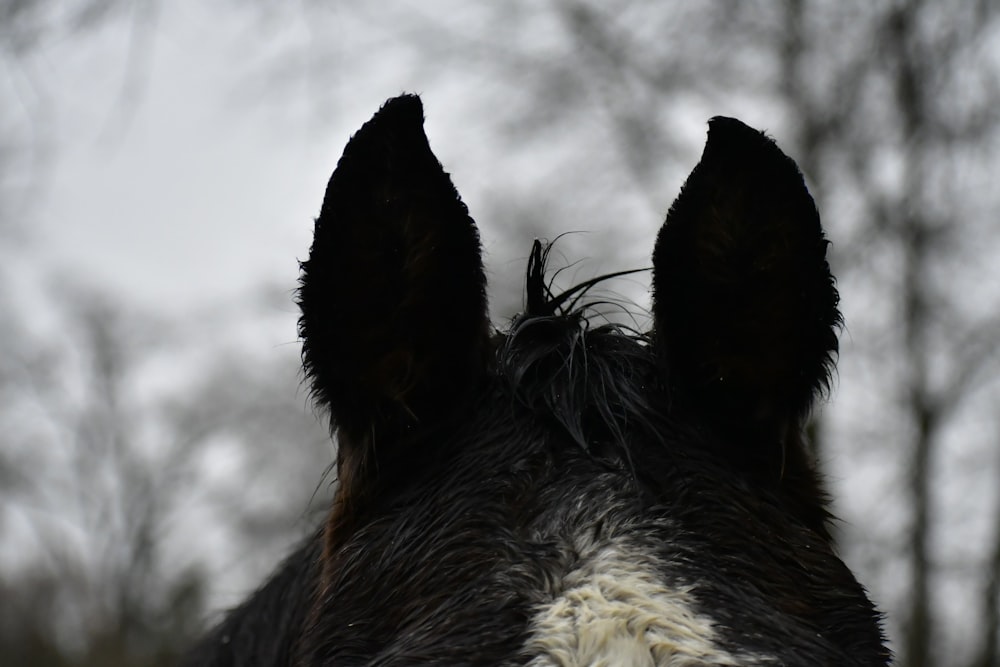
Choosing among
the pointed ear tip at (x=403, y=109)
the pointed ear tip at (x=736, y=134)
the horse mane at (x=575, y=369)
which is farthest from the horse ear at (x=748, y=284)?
the pointed ear tip at (x=403, y=109)

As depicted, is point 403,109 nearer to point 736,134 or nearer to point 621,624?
point 736,134

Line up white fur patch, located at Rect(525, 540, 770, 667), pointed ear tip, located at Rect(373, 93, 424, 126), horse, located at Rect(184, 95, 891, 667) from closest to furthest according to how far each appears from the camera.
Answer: white fur patch, located at Rect(525, 540, 770, 667)
horse, located at Rect(184, 95, 891, 667)
pointed ear tip, located at Rect(373, 93, 424, 126)

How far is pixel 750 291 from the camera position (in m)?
2.40

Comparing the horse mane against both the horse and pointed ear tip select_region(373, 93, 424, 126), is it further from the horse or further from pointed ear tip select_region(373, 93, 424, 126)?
pointed ear tip select_region(373, 93, 424, 126)

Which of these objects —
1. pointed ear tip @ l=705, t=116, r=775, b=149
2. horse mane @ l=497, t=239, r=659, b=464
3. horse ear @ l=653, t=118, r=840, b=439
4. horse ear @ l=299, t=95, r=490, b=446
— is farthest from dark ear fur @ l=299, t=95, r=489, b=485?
pointed ear tip @ l=705, t=116, r=775, b=149

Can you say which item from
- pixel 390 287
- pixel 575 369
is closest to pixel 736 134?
pixel 575 369

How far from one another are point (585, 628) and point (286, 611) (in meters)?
1.59

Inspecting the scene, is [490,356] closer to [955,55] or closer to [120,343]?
[955,55]

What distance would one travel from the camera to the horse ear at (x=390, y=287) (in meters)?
2.34

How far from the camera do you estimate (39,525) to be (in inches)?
1316

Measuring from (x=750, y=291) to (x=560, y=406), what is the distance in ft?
1.68

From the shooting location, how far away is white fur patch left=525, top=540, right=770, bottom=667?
168 cm

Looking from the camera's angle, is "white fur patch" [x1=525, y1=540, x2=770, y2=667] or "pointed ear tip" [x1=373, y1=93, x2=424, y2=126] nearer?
"white fur patch" [x1=525, y1=540, x2=770, y2=667]

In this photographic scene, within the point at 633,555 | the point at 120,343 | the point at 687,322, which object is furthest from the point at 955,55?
the point at 120,343
